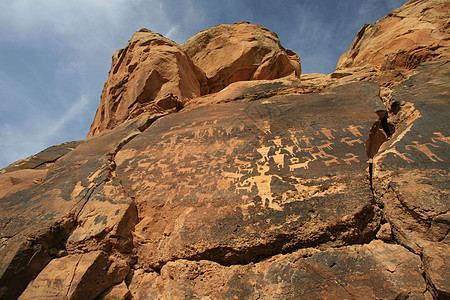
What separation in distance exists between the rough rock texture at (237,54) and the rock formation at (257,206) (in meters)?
4.86

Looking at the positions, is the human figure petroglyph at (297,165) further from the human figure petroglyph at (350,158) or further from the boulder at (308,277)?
the boulder at (308,277)

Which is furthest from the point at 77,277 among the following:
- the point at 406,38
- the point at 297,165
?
the point at 406,38

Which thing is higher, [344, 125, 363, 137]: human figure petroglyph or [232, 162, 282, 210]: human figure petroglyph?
[344, 125, 363, 137]: human figure petroglyph

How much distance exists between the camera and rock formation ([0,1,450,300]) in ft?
6.63

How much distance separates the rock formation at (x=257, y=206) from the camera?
2.02 m

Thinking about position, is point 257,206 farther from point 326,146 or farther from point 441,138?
point 441,138

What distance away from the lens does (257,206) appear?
2.56m

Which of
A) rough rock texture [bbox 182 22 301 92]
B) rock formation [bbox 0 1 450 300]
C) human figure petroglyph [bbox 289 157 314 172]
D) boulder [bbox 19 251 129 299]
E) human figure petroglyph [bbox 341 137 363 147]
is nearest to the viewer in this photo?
rock formation [bbox 0 1 450 300]

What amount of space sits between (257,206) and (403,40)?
7514mm

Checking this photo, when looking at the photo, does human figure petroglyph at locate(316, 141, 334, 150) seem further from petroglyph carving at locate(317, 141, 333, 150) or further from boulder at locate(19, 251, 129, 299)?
boulder at locate(19, 251, 129, 299)

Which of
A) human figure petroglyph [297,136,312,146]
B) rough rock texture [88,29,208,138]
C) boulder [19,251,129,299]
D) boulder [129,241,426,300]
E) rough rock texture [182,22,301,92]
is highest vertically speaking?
rough rock texture [182,22,301,92]

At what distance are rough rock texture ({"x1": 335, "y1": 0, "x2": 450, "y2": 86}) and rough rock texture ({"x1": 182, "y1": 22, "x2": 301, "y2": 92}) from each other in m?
2.38

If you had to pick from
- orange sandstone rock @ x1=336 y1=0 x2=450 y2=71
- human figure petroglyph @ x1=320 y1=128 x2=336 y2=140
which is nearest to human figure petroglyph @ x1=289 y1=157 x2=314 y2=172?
human figure petroglyph @ x1=320 y1=128 x2=336 y2=140

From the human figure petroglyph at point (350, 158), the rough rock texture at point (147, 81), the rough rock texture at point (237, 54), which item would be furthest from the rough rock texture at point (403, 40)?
the rough rock texture at point (147, 81)
